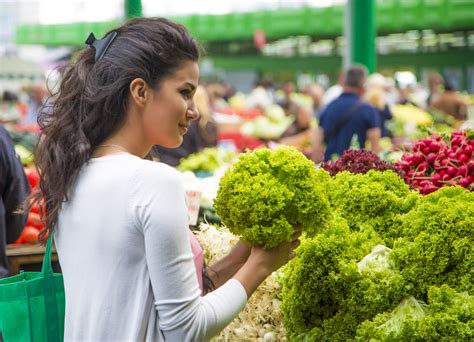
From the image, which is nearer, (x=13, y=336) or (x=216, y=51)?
(x=13, y=336)

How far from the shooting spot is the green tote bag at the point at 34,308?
7.63 ft

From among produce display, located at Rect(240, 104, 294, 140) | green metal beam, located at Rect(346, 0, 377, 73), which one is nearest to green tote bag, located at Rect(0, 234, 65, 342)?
green metal beam, located at Rect(346, 0, 377, 73)

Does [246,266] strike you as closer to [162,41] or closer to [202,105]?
[162,41]

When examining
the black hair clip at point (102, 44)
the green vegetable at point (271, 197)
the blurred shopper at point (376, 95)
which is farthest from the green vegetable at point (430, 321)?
the blurred shopper at point (376, 95)

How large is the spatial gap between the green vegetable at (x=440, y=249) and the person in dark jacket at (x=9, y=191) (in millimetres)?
2171

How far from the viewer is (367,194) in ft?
9.35

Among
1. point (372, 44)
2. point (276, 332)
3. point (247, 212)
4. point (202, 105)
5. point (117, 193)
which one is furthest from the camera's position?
point (372, 44)

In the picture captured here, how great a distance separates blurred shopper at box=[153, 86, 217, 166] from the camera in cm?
Answer: 781

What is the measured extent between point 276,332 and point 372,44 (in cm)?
969

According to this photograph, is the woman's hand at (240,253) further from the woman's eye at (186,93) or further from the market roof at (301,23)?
the market roof at (301,23)

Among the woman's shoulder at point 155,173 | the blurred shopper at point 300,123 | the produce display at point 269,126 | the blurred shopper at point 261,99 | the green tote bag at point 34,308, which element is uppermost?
the woman's shoulder at point 155,173

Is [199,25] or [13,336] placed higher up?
[13,336]

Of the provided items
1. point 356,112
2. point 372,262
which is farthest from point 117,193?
point 356,112

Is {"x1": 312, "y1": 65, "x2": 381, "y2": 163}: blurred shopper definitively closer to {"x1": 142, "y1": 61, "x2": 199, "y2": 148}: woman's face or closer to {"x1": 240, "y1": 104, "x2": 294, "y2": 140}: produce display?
{"x1": 240, "y1": 104, "x2": 294, "y2": 140}: produce display
